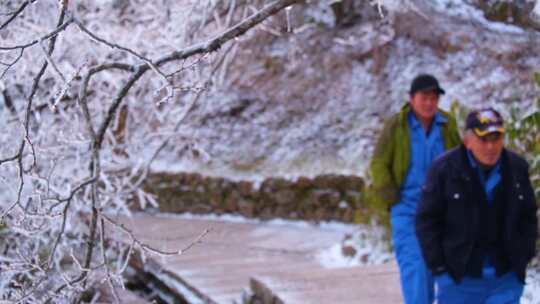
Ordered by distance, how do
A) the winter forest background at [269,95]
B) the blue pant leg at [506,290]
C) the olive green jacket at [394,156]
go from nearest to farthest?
the blue pant leg at [506,290] < the olive green jacket at [394,156] < the winter forest background at [269,95]

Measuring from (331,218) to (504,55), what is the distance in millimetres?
3060

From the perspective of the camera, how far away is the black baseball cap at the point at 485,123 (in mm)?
3646

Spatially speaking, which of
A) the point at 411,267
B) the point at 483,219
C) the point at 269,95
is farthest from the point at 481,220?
the point at 269,95

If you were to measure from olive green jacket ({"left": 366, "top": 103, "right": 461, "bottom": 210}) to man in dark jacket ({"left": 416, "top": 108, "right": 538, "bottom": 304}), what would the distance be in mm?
1205

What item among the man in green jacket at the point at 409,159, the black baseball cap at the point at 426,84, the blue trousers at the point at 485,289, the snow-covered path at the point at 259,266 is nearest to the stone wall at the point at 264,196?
the snow-covered path at the point at 259,266

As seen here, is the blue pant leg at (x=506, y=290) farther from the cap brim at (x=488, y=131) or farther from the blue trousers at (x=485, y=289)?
the cap brim at (x=488, y=131)

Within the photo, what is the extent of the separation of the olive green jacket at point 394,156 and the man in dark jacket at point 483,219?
3.95 feet

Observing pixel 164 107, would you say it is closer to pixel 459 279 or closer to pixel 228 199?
pixel 228 199

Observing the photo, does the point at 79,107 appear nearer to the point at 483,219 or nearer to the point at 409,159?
the point at 409,159

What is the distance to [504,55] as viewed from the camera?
11.2 m

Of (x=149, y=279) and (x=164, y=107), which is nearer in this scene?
(x=149, y=279)

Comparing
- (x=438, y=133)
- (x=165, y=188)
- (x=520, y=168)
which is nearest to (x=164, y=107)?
(x=165, y=188)

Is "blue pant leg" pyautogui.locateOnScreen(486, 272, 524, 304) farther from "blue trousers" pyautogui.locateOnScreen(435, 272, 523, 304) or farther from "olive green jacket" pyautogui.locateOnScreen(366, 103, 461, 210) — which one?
"olive green jacket" pyautogui.locateOnScreen(366, 103, 461, 210)

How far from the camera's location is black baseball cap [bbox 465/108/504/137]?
365 centimetres
